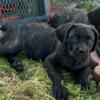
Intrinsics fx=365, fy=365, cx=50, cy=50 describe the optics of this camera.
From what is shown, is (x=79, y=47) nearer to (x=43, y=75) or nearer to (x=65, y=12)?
(x=43, y=75)

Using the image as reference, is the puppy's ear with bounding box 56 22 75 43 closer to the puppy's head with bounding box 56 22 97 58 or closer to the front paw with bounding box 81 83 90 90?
the puppy's head with bounding box 56 22 97 58

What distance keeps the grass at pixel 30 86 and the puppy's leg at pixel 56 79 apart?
79mm

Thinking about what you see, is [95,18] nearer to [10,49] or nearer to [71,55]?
[10,49]

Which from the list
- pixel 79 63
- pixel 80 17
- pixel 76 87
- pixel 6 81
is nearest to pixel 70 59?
pixel 79 63

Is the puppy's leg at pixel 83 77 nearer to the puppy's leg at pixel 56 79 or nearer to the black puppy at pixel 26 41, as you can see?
the puppy's leg at pixel 56 79

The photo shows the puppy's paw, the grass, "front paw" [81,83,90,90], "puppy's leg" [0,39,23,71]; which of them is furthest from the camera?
"puppy's leg" [0,39,23,71]

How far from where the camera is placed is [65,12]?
24.1ft

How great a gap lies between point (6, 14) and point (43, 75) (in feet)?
7.10

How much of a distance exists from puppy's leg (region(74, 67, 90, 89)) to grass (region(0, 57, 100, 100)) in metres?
0.08

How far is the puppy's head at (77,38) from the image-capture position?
4.81 meters

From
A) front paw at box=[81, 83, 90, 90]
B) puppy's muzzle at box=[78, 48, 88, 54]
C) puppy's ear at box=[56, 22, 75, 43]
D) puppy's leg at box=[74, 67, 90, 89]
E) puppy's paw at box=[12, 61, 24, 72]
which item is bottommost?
front paw at box=[81, 83, 90, 90]

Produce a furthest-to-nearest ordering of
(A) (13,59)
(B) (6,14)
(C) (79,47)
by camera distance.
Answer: (B) (6,14) → (A) (13,59) → (C) (79,47)

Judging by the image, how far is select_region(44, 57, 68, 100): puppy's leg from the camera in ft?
15.2

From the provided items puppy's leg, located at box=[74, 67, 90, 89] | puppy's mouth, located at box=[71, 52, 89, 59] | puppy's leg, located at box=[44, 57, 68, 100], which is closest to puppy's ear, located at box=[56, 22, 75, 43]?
puppy's mouth, located at box=[71, 52, 89, 59]
